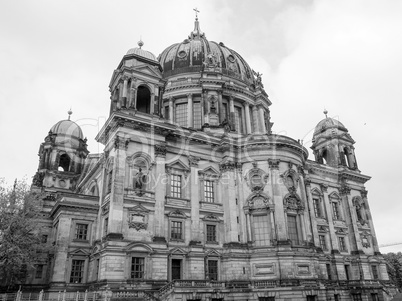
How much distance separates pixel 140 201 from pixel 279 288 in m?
13.9

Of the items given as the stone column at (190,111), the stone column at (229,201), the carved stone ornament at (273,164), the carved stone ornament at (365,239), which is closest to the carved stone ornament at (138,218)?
the stone column at (229,201)

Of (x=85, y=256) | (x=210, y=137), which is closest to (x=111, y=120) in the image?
(x=210, y=137)

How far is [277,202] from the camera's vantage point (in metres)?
32.6

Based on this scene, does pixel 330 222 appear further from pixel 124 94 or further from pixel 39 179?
pixel 39 179

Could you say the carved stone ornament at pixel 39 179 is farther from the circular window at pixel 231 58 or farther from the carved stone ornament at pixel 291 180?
the carved stone ornament at pixel 291 180

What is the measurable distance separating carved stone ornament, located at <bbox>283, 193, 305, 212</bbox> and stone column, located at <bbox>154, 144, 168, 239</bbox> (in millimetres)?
11764

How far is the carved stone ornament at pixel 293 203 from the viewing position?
109 feet

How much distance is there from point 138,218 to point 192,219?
5323 mm

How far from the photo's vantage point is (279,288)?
29.3 meters

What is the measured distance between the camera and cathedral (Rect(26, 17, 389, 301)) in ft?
90.6

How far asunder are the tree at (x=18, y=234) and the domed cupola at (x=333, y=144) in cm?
3752

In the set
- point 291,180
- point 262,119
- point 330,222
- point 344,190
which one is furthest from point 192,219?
point 344,190

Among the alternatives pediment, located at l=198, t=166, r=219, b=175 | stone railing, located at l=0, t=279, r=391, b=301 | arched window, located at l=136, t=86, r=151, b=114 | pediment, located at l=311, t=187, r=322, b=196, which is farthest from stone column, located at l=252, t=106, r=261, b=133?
stone railing, located at l=0, t=279, r=391, b=301

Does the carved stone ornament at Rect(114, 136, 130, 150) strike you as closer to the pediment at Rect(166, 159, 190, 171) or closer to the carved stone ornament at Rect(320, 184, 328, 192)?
the pediment at Rect(166, 159, 190, 171)
